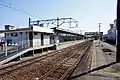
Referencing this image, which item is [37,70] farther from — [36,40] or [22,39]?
[36,40]

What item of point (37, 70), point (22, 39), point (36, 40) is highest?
point (22, 39)

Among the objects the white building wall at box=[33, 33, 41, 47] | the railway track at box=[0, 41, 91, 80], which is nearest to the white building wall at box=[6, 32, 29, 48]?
the white building wall at box=[33, 33, 41, 47]

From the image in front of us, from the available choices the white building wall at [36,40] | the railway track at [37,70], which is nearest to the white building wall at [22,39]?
the white building wall at [36,40]

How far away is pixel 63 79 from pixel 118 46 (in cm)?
942

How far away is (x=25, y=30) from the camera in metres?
24.3

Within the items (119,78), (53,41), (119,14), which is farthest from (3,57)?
(53,41)

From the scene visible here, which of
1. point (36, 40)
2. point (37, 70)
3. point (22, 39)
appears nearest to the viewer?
point (37, 70)

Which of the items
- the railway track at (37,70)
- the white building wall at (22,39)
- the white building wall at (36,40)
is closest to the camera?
the railway track at (37,70)

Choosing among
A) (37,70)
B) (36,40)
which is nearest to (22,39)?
(36,40)

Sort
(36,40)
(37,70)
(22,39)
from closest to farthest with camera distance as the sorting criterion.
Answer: (37,70), (22,39), (36,40)

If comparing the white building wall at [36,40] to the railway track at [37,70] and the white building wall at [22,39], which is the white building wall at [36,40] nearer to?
the white building wall at [22,39]

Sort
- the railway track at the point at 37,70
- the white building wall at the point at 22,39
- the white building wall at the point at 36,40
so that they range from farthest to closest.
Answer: the white building wall at the point at 36,40 < the white building wall at the point at 22,39 < the railway track at the point at 37,70

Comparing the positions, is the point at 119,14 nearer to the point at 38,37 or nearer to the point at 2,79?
the point at 2,79

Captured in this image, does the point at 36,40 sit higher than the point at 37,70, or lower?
higher
